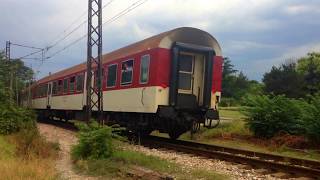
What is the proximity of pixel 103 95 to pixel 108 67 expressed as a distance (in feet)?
4.14

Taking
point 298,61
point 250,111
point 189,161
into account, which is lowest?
point 189,161

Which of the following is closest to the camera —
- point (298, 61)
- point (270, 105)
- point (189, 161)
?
point (189, 161)

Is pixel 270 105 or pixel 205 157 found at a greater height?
pixel 270 105

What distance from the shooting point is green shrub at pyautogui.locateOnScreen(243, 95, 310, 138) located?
57.3 feet

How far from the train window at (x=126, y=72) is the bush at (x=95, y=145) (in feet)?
15.7

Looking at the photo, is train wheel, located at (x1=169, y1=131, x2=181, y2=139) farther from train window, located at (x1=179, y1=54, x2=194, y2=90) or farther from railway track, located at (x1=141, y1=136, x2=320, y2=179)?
train window, located at (x1=179, y1=54, x2=194, y2=90)

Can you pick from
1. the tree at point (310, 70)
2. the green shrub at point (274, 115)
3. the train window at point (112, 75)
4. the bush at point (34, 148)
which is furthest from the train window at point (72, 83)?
the tree at point (310, 70)

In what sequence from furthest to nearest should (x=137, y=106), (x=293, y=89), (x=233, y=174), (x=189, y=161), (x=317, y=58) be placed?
(x=317, y=58), (x=293, y=89), (x=137, y=106), (x=189, y=161), (x=233, y=174)

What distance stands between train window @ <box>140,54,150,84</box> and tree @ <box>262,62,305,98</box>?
111 ft

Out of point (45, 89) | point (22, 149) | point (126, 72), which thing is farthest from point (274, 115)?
point (45, 89)

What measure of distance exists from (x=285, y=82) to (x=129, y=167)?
136 feet

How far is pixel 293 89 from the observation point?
49.5 m

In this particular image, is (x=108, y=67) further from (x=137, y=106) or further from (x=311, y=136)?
(x=311, y=136)

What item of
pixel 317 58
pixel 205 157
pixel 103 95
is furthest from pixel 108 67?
pixel 317 58
